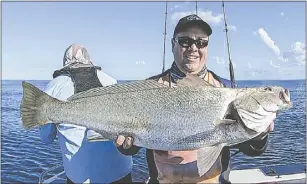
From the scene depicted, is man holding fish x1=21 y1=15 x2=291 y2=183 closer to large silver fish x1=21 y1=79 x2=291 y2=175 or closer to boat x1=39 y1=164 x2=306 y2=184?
large silver fish x1=21 y1=79 x2=291 y2=175

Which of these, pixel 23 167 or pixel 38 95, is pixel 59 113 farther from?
pixel 23 167

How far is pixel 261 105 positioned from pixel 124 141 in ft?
3.37

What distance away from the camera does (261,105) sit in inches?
106

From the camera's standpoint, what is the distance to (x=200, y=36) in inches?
121

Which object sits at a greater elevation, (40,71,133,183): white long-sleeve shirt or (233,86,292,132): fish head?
(233,86,292,132): fish head

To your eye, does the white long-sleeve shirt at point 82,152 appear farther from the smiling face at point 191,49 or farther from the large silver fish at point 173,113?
the smiling face at point 191,49

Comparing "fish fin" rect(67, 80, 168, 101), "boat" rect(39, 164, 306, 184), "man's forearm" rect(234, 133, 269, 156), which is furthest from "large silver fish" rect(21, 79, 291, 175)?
"boat" rect(39, 164, 306, 184)

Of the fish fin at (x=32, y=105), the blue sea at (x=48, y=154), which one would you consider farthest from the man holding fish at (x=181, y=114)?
the blue sea at (x=48, y=154)

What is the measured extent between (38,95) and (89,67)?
807 mm

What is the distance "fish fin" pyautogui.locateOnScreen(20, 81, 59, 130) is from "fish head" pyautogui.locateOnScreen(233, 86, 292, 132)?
4.64 feet

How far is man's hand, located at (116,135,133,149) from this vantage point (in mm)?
2818

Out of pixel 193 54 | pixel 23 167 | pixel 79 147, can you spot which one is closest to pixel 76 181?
pixel 79 147

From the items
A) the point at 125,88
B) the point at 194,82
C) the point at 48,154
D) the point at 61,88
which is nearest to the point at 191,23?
the point at 194,82

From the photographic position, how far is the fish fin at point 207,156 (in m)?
2.67
